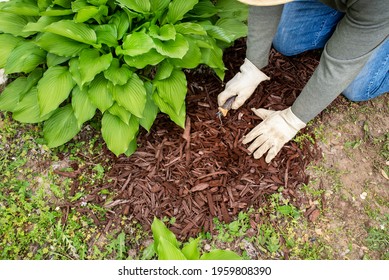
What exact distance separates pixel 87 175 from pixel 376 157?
188 cm

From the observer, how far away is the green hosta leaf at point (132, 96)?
2.19 meters

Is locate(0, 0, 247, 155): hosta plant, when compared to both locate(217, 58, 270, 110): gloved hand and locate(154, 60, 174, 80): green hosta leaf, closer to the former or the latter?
locate(154, 60, 174, 80): green hosta leaf

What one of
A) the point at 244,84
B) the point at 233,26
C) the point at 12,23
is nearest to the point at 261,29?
the point at 233,26

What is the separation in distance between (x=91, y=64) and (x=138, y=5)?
1.38 feet

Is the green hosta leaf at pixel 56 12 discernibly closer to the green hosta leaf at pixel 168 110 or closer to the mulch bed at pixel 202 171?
the green hosta leaf at pixel 168 110

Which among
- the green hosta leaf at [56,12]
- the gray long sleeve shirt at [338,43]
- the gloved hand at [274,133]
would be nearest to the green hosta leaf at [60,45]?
the green hosta leaf at [56,12]

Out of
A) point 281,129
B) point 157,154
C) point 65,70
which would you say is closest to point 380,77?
point 281,129

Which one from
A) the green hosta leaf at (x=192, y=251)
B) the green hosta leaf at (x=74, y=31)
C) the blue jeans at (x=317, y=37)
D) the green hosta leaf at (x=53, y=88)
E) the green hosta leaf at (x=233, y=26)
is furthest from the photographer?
the blue jeans at (x=317, y=37)

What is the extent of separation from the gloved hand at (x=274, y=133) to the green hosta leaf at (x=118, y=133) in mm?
732

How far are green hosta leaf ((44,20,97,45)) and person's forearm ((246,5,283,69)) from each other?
0.89 m

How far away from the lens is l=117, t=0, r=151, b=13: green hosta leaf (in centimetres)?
215

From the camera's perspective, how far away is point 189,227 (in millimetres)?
2334

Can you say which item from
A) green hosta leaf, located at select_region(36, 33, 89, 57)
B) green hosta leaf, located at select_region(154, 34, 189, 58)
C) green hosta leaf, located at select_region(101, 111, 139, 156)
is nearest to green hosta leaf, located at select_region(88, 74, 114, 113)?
green hosta leaf, located at select_region(101, 111, 139, 156)

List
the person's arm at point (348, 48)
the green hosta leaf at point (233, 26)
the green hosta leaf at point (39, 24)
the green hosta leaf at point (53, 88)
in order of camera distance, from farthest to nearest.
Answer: the green hosta leaf at point (233, 26), the green hosta leaf at point (53, 88), the green hosta leaf at point (39, 24), the person's arm at point (348, 48)
